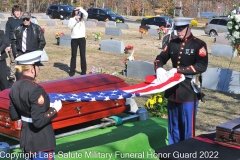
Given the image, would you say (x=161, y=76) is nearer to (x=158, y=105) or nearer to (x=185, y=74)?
(x=185, y=74)

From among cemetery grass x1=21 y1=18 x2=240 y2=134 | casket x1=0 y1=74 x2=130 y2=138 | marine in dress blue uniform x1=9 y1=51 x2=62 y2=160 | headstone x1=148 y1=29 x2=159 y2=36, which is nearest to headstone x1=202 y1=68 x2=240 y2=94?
cemetery grass x1=21 y1=18 x2=240 y2=134

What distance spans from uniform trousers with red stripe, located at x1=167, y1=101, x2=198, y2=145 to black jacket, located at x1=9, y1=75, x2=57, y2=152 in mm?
1587

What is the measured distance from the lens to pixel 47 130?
152 inches

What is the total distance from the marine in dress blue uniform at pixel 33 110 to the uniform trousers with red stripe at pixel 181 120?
1.54 m

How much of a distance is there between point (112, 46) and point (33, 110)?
462 inches

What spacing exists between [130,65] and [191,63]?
233 inches

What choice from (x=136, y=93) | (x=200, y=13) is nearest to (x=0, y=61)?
(x=136, y=93)

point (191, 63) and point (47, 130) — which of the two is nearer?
point (47, 130)

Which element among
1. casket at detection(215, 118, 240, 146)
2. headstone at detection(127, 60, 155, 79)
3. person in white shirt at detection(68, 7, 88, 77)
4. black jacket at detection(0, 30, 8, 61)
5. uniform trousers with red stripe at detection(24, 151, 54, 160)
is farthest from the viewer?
headstone at detection(127, 60, 155, 79)

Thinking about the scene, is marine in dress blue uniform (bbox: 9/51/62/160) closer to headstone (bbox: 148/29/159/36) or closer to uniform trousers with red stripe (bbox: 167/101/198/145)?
uniform trousers with red stripe (bbox: 167/101/198/145)

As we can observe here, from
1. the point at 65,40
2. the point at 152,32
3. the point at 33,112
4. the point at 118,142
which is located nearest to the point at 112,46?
the point at 65,40

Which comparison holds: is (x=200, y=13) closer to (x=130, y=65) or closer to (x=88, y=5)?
(x=88, y=5)

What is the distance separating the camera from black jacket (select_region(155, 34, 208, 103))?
4738 mm

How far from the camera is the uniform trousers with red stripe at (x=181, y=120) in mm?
4797
